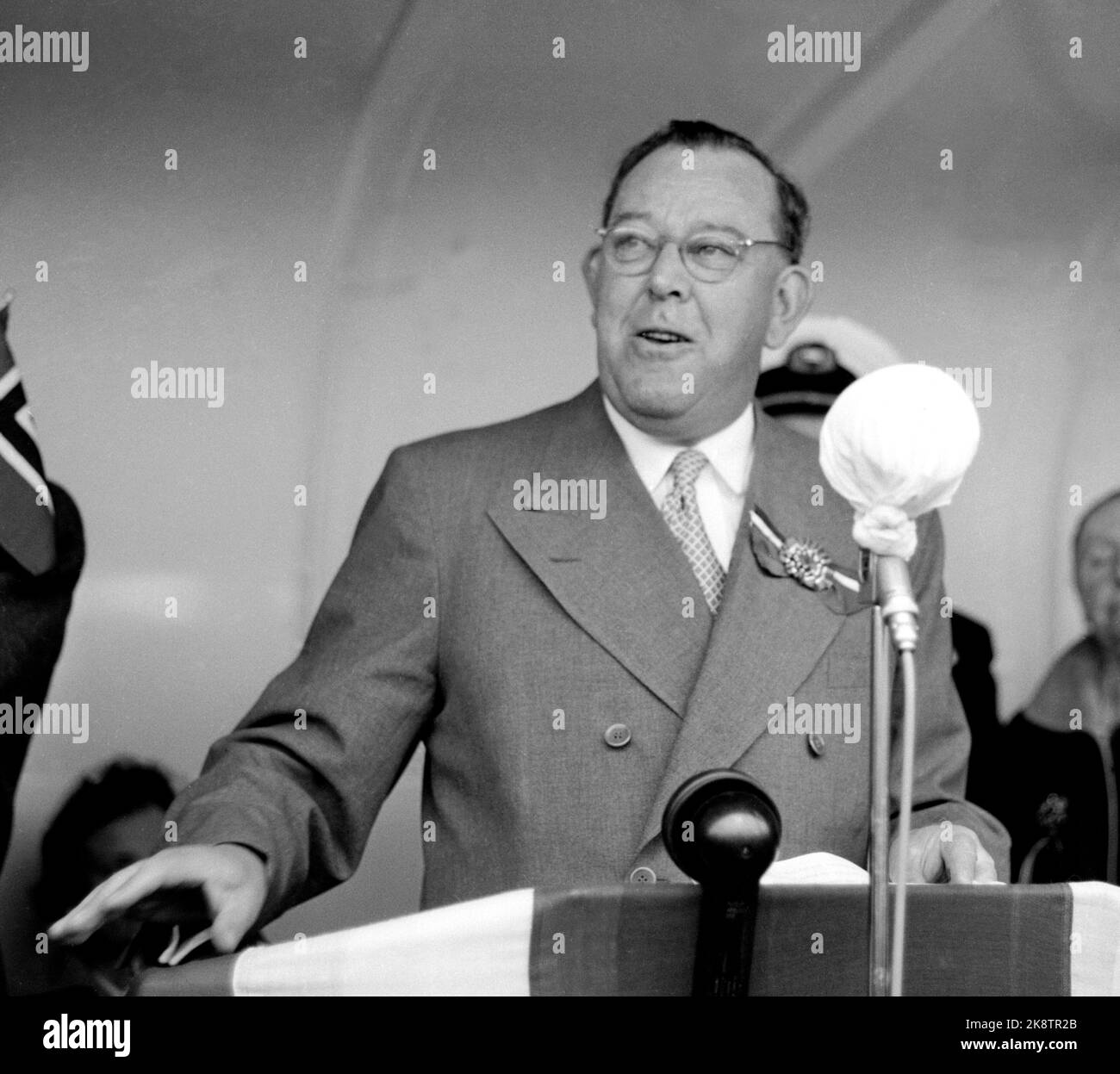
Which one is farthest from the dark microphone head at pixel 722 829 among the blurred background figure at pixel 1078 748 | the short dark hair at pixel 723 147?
the blurred background figure at pixel 1078 748

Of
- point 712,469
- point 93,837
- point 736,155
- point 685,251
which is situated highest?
point 736,155

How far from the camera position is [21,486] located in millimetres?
3129

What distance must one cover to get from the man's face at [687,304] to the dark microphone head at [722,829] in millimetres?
1036

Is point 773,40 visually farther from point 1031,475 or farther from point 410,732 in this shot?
point 410,732

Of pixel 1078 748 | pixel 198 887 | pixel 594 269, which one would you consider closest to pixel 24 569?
pixel 594 269

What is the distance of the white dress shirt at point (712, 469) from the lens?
2355mm

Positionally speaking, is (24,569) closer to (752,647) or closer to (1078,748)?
(752,647)

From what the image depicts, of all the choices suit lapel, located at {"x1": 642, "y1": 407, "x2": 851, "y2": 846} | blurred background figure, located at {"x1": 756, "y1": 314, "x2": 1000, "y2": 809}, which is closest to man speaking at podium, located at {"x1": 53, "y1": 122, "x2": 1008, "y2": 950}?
suit lapel, located at {"x1": 642, "y1": 407, "x2": 851, "y2": 846}

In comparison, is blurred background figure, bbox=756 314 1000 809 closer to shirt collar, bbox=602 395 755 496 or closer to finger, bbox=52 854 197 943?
shirt collar, bbox=602 395 755 496

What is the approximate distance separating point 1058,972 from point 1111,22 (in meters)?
2.41

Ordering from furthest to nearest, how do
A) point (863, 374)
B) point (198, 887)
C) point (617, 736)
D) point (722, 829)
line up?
point (863, 374)
point (617, 736)
point (198, 887)
point (722, 829)

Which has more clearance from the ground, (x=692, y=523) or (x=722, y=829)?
(x=692, y=523)

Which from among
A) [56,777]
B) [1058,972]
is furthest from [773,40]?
[1058,972]

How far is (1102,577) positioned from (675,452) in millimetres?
1481
